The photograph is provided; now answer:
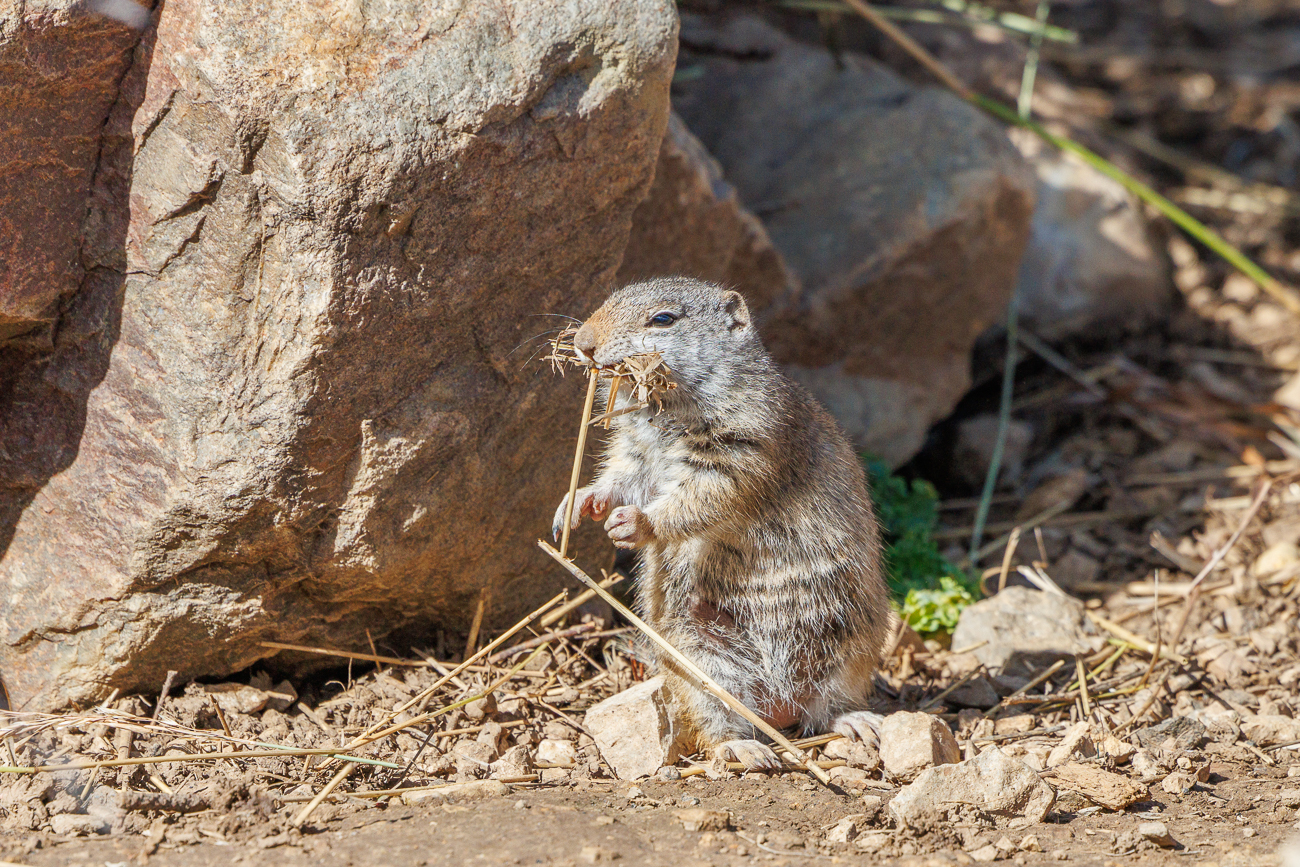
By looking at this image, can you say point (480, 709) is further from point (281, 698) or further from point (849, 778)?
point (849, 778)

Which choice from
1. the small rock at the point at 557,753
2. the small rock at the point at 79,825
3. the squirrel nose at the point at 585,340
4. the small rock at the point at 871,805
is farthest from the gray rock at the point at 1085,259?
the small rock at the point at 79,825

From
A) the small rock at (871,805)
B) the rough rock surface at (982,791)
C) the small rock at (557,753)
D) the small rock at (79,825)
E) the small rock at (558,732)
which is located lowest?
the small rock at (558,732)

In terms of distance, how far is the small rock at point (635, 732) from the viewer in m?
4.03

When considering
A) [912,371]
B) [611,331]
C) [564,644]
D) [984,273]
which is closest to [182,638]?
[564,644]

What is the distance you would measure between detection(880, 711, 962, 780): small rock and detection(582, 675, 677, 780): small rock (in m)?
0.80

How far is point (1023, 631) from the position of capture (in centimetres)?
523

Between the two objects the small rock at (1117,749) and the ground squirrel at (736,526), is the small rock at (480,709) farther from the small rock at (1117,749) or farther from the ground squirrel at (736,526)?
the small rock at (1117,749)

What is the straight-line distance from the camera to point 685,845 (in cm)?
332

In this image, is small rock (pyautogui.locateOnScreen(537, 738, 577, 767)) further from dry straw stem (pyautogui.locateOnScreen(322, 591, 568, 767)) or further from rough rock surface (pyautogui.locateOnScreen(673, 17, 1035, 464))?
rough rock surface (pyautogui.locateOnScreen(673, 17, 1035, 464))

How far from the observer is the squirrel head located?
13.5ft

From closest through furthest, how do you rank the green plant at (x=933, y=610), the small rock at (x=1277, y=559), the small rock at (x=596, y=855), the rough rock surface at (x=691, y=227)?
the small rock at (x=596, y=855) < the rough rock surface at (x=691, y=227) < the green plant at (x=933, y=610) < the small rock at (x=1277, y=559)

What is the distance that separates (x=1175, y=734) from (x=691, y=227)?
299 cm

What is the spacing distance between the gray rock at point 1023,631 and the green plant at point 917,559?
4.4 inches

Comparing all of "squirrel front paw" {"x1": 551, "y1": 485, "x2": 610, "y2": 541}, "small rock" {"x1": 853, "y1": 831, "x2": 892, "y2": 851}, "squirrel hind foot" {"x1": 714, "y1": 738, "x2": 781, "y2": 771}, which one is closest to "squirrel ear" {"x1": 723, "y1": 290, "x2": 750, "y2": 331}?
"squirrel front paw" {"x1": 551, "y1": 485, "x2": 610, "y2": 541}
